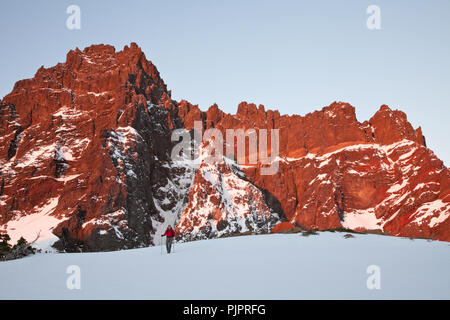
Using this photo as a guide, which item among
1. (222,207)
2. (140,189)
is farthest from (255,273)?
(222,207)

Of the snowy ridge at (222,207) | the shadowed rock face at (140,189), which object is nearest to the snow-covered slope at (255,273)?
the shadowed rock face at (140,189)

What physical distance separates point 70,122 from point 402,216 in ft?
477

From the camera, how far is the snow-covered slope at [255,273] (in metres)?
10.0

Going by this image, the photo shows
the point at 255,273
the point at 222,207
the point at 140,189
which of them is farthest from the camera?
the point at 222,207

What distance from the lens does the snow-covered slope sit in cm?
1004

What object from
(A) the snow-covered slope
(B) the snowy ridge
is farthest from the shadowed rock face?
(A) the snow-covered slope

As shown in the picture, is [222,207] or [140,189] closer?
[140,189]

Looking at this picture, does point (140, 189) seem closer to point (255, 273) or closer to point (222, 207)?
point (222, 207)

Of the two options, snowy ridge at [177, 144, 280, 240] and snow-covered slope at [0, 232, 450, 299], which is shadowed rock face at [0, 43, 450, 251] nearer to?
snowy ridge at [177, 144, 280, 240]

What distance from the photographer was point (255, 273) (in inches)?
467

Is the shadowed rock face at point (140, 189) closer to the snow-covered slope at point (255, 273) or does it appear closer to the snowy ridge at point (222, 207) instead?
the snowy ridge at point (222, 207)

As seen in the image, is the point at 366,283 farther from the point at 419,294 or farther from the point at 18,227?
the point at 18,227
